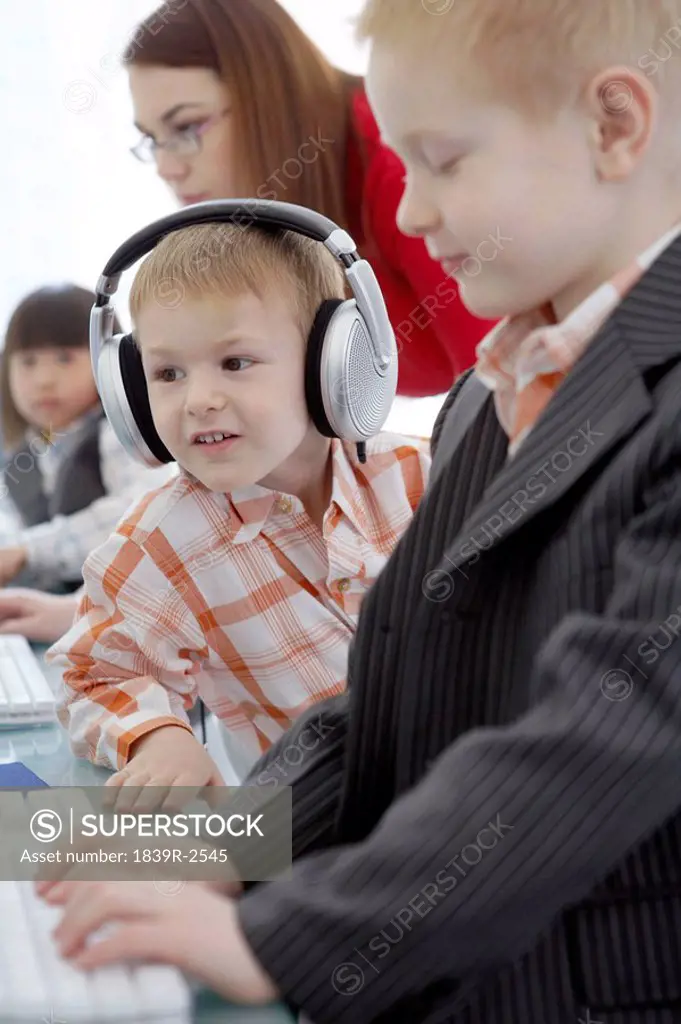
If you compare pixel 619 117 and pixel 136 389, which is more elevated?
pixel 619 117

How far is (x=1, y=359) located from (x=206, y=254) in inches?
43.3

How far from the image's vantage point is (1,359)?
6.28 feet

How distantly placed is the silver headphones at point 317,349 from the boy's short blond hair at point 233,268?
2cm

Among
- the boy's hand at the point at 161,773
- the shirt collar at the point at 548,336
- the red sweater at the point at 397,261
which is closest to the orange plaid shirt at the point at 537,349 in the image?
the shirt collar at the point at 548,336

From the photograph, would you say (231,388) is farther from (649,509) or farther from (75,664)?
(649,509)

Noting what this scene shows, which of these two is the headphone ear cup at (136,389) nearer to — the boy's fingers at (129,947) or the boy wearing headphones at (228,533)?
the boy wearing headphones at (228,533)

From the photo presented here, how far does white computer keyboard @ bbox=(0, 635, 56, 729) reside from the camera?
3.37 feet

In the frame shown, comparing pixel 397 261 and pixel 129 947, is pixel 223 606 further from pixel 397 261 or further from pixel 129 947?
pixel 397 261

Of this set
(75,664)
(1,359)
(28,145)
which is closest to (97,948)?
(75,664)

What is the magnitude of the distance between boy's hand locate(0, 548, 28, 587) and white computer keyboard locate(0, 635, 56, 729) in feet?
1.39

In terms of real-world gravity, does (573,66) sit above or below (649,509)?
above

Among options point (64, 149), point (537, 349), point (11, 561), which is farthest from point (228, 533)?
point (64, 149)

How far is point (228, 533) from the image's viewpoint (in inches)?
38.0

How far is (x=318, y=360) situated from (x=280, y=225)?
4.1 inches
